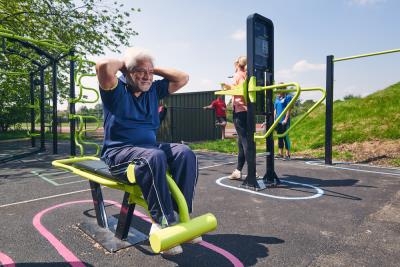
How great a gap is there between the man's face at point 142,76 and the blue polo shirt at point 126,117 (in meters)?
0.08

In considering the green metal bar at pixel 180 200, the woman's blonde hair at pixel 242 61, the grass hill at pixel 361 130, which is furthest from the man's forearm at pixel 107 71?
the grass hill at pixel 361 130

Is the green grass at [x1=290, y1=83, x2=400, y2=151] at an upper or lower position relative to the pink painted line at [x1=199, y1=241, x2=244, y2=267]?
upper

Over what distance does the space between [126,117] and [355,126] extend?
8580 mm

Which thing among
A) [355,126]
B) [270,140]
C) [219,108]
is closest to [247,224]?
[270,140]

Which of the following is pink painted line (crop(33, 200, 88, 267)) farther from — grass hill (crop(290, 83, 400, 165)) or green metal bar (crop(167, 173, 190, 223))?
grass hill (crop(290, 83, 400, 165))

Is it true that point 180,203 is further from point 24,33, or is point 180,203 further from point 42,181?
point 24,33

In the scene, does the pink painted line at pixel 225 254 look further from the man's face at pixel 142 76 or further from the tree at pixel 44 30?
the tree at pixel 44 30

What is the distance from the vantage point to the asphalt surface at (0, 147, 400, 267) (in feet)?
7.32

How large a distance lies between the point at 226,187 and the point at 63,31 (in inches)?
482

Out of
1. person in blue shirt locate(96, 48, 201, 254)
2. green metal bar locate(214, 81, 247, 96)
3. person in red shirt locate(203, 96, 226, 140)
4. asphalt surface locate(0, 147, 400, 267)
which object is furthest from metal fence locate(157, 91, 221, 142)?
person in blue shirt locate(96, 48, 201, 254)

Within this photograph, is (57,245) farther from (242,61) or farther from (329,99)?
(329,99)

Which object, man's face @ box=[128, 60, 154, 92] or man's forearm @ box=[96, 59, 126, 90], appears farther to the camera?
man's face @ box=[128, 60, 154, 92]

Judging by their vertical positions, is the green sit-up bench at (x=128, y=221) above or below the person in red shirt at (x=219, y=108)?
below

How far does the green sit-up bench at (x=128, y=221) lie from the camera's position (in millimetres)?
1800
